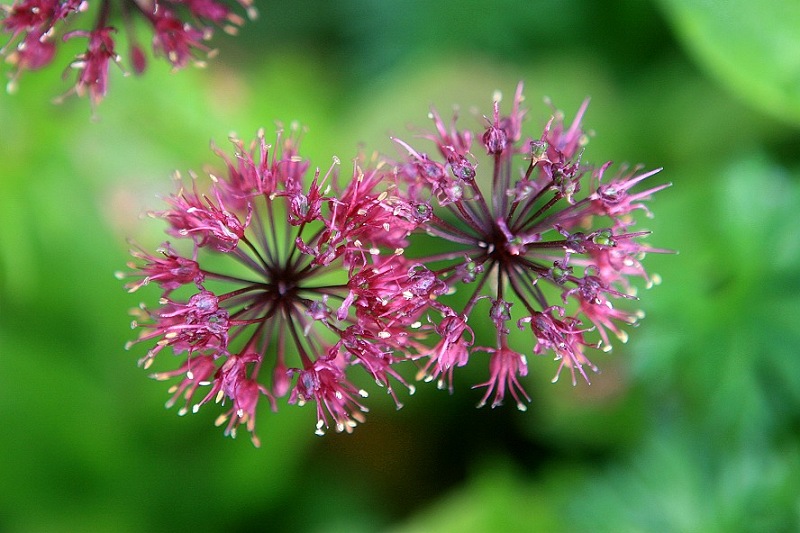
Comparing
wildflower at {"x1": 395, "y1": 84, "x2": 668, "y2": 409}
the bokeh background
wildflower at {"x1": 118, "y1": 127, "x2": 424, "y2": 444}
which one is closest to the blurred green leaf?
Result: the bokeh background

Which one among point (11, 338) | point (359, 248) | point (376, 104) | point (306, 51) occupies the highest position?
point (306, 51)

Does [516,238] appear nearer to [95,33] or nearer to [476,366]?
[95,33]

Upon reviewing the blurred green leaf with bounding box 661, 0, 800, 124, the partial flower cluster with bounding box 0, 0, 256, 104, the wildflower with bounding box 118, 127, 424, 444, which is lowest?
the wildflower with bounding box 118, 127, 424, 444

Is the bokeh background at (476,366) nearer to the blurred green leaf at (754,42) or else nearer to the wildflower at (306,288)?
the blurred green leaf at (754,42)

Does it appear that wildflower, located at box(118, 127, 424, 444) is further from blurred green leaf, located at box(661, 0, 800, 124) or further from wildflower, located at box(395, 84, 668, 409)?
blurred green leaf, located at box(661, 0, 800, 124)

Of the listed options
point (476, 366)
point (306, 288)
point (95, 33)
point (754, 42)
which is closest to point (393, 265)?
point (306, 288)

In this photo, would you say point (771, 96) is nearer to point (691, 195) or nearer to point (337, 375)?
point (691, 195)

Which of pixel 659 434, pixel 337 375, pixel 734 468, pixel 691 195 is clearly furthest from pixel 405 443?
pixel 337 375
